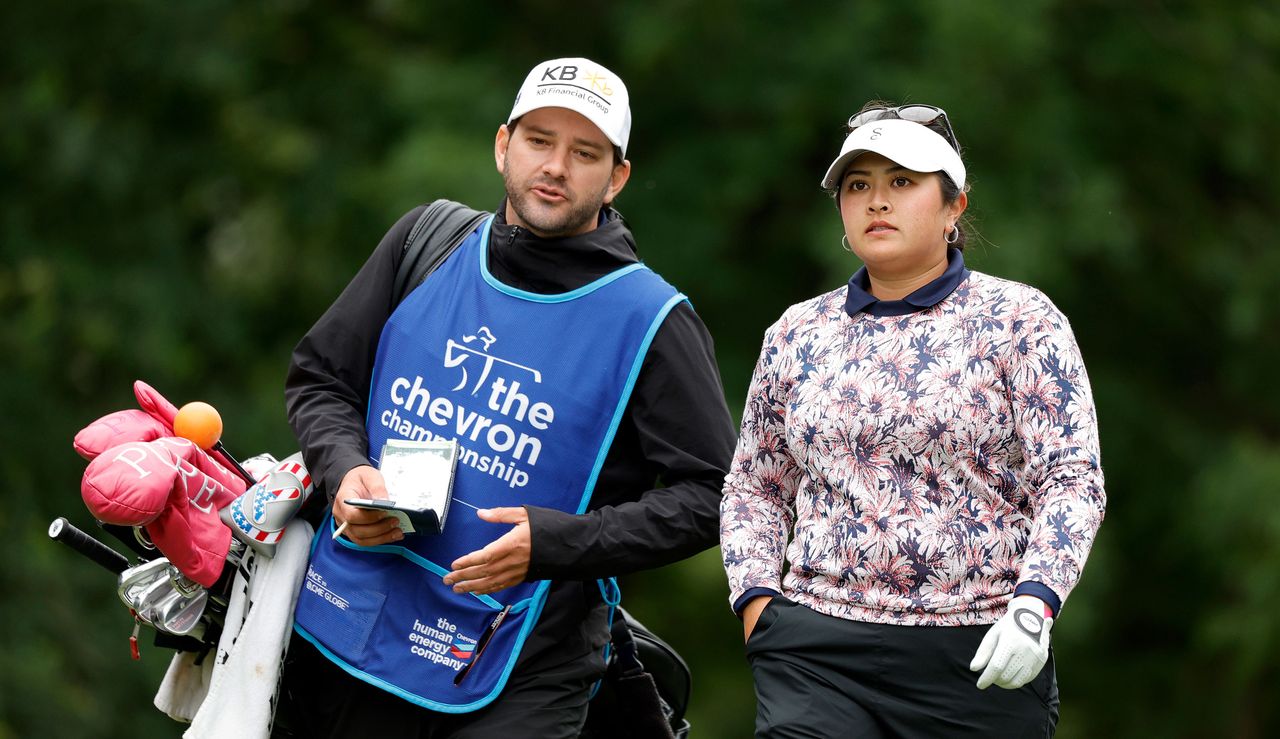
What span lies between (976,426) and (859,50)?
915cm

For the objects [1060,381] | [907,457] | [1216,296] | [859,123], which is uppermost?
[1216,296]

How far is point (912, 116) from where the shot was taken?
12.6ft

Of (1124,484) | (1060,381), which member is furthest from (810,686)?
(1124,484)

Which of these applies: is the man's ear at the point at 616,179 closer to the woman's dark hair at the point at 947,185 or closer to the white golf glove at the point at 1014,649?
the woman's dark hair at the point at 947,185

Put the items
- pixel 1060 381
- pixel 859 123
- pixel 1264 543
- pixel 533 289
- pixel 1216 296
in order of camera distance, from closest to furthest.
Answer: pixel 1060 381 < pixel 859 123 < pixel 533 289 < pixel 1264 543 < pixel 1216 296

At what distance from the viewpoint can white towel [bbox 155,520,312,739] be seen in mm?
4000

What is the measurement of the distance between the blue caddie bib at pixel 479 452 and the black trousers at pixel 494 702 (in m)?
0.06

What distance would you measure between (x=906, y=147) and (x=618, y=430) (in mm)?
948

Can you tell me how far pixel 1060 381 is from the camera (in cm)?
352

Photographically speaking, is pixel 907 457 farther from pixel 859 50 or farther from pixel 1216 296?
pixel 1216 296

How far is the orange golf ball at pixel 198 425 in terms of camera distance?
411 cm

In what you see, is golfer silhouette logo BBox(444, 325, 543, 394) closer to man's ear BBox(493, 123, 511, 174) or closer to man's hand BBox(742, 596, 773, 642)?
man's ear BBox(493, 123, 511, 174)

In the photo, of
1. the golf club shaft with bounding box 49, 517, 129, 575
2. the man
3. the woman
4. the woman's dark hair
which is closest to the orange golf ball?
the man

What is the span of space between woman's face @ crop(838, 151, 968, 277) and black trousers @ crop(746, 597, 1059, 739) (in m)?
0.75
